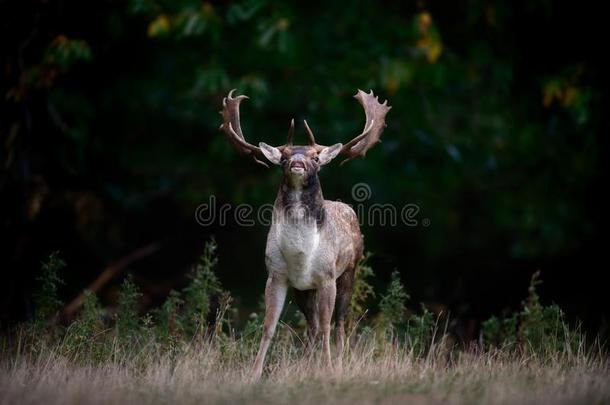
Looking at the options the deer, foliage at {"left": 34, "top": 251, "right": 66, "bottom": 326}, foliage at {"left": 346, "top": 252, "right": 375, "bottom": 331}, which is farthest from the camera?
foliage at {"left": 346, "top": 252, "right": 375, "bottom": 331}

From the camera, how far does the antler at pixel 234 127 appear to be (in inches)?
354

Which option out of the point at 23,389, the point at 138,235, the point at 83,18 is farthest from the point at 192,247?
the point at 23,389

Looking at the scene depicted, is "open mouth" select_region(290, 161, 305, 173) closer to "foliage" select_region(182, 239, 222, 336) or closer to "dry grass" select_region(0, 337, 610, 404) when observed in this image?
"foliage" select_region(182, 239, 222, 336)

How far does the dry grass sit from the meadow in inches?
0.5

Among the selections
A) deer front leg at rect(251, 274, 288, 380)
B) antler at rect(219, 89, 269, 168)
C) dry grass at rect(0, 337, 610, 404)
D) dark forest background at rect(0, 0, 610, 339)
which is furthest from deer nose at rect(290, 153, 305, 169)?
dark forest background at rect(0, 0, 610, 339)

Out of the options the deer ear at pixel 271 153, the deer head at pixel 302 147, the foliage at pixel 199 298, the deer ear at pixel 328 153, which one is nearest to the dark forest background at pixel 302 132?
the deer head at pixel 302 147

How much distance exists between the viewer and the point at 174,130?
53.2 ft

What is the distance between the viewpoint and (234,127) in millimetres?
9195

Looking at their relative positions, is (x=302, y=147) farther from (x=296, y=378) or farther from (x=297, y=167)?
(x=296, y=378)

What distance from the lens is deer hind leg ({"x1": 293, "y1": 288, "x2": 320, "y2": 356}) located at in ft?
29.5

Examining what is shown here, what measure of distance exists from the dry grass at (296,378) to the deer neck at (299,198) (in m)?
1.16

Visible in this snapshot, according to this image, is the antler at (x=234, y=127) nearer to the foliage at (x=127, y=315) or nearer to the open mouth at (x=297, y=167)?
the open mouth at (x=297, y=167)

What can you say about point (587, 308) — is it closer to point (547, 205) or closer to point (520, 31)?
point (547, 205)

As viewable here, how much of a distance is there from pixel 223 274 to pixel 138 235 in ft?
6.31
